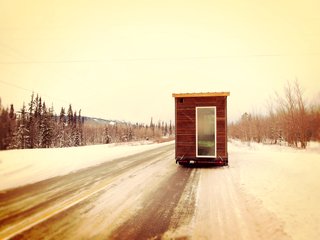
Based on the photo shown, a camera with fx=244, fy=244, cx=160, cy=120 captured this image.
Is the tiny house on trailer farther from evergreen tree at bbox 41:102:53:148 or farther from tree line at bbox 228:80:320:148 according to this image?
evergreen tree at bbox 41:102:53:148

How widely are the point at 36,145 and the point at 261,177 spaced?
232ft

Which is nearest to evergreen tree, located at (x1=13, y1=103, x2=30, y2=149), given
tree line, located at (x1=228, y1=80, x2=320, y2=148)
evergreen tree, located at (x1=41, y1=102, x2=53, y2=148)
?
evergreen tree, located at (x1=41, y1=102, x2=53, y2=148)

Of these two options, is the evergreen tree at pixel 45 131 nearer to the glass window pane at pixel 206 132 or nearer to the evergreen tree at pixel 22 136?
the evergreen tree at pixel 22 136

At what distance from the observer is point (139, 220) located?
16.9 feet

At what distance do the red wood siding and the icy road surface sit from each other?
3.59 metres

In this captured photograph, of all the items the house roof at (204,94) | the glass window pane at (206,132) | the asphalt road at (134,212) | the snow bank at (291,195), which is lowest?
the asphalt road at (134,212)

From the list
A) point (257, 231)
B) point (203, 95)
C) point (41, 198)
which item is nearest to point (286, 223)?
point (257, 231)

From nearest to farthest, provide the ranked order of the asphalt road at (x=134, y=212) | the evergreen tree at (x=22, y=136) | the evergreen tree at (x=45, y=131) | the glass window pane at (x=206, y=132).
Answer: the asphalt road at (x=134, y=212), the glass window pane at (x=206, y=132), the evergreen tree at (x=22, y=136), the evergreen tree at (x=45, y=131)

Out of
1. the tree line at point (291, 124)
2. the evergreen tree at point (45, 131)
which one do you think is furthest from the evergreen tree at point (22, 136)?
the tree line at point (291, 124)

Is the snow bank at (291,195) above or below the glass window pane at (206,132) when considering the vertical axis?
below

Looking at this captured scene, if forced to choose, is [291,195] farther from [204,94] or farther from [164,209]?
[204,94]

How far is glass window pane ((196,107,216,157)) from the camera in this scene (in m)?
13.3

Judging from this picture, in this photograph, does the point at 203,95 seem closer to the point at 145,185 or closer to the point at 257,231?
the point at 145,185

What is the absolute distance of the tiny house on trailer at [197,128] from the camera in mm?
12789
